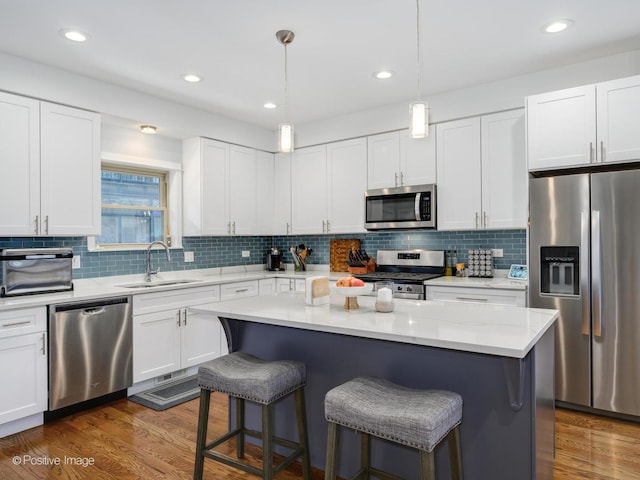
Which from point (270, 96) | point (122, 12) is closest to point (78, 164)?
point (122, 12)

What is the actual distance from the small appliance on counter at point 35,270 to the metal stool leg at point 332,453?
101 inches

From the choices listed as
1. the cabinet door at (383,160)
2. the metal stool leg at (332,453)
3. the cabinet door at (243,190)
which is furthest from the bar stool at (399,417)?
the cabinet door at (243,190)

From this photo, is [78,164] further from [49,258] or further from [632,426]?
[632,426]

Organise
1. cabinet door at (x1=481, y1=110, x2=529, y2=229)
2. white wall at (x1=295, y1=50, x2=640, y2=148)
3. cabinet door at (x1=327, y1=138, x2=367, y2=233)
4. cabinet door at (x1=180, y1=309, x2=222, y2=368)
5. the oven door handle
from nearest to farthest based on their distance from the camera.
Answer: white wall at (x1=295, y1=50, x2=640, y2=148), cabinet door at (x1=481, y1=110, x2=529, y2=229), cabinet door at (x1=180, y1=309, x2=222, y2=368), the oven door handle, cabinet door at (x1=327, y1=138, x2=367, y2=233)

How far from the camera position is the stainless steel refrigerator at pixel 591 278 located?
9.37 feet

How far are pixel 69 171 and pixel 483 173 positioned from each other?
135 inches

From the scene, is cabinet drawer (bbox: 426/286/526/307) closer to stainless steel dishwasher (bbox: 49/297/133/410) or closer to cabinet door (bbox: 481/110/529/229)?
cabinet door (bbox: 481/110/529/229)

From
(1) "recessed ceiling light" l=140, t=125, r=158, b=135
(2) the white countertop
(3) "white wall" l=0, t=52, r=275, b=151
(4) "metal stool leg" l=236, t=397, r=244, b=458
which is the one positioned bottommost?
(4) "metal stool leg" l=236, t=397, r=244, b=458

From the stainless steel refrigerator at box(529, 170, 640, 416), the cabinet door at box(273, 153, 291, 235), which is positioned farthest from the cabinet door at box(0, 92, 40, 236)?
the stainless steel refrigerator at box(529, 170, 640, 416)

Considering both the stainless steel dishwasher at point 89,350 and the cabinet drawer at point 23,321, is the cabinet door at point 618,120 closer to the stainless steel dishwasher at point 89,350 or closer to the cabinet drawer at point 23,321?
the stainless steel dishwasher at point 89,350

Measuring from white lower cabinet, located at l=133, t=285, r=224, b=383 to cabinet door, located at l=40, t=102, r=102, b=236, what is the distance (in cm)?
78

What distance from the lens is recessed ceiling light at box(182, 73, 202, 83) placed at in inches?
136

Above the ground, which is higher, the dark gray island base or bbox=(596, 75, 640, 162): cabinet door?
bbox=(596, 75, 640, 162): cabinet door

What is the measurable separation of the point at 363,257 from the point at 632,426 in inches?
105
